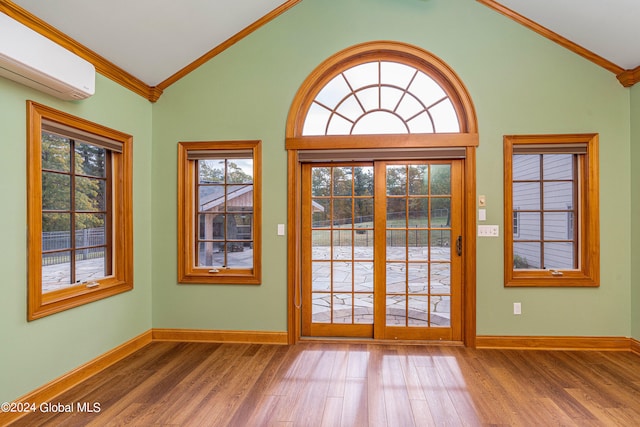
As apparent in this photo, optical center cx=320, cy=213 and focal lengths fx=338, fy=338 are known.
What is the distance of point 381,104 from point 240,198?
1.75 meters

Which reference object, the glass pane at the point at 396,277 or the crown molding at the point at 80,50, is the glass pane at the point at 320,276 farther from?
the crown molding at the point at 80,50

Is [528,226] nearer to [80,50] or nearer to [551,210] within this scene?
[551,210]

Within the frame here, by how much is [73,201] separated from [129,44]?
4.58ft

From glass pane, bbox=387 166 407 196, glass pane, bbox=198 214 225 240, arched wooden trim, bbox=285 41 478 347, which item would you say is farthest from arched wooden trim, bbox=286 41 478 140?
glass pane, bbox=198 214 225 240

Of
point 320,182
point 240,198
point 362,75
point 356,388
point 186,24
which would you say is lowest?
point 356,388

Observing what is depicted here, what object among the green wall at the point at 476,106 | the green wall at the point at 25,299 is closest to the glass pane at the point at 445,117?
the green wall at the point at 476,106

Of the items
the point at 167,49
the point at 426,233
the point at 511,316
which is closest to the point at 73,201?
the point at 167,49

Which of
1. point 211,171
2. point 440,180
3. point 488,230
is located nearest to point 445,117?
point 440,180

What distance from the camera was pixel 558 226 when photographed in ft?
11.0

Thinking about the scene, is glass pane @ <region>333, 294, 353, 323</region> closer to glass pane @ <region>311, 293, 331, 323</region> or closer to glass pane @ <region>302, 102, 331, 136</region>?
glass pane @ <region>311, 293, 331, 323</region>

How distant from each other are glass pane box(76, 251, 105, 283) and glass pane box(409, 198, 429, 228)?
2.95 meters

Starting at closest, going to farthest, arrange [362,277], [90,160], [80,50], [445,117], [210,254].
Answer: [80,50], [90,160], [445,117], [362,277], [210,254]

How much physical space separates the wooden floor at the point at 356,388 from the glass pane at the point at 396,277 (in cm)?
55

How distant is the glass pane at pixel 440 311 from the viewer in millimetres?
3420
